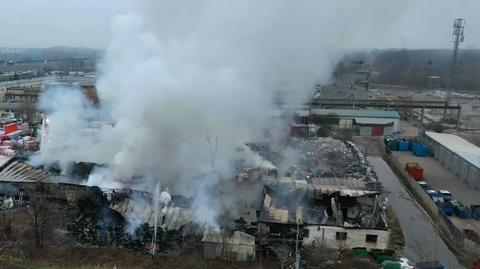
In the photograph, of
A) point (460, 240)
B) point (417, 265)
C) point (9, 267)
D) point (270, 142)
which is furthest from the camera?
point (270, 142)

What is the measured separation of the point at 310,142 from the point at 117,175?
12682mm

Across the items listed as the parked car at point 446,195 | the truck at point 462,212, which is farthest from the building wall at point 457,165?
the truck at point 462,212

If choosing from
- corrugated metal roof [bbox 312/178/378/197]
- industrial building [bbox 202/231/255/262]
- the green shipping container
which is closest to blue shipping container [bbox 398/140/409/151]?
corrugated metal roof [bbox 312/178/378/197]

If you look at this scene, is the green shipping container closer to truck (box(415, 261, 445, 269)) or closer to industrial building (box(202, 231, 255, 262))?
truck (box(415, 261, 445, 269))

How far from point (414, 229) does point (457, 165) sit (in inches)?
289

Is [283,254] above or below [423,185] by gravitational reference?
below

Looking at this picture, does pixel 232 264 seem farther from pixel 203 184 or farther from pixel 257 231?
pixel 203 184

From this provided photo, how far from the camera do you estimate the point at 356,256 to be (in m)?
11.7

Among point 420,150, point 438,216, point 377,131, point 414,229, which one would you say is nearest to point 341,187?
point 414,229

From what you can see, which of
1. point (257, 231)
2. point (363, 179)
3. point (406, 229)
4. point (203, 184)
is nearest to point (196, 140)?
→ point (203, 184)

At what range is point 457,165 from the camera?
19703 millimetres

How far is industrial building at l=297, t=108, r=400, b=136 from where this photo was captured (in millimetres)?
29500

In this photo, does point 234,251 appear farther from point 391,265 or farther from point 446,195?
point 446,195

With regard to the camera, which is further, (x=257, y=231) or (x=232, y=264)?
(x=257, y=231)
